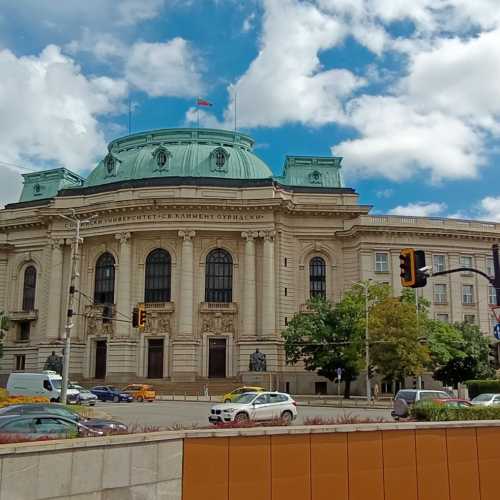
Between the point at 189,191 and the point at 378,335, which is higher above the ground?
the point at 189,191

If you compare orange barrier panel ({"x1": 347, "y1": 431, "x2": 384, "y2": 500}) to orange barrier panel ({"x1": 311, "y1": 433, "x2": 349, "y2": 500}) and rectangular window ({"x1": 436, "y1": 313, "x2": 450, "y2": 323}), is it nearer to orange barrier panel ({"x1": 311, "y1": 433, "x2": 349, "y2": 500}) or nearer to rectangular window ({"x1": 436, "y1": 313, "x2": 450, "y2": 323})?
orange barrier panel ({"x1": 311, "y1": 433, "x2": 349, "y2": 500})

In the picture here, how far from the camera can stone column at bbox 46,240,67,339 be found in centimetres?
6812

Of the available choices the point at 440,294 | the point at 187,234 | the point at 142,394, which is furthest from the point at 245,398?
the point at 440,294

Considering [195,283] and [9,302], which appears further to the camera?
[9,302]

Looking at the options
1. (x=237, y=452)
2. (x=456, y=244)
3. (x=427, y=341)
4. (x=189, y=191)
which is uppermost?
(x=189, y=191)

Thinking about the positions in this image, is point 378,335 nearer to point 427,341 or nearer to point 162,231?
point 427,341

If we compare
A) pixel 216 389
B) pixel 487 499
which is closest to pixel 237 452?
pixel 487 499

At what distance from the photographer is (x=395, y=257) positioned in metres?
66.2

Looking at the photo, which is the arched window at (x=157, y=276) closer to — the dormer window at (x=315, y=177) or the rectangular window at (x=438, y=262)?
the dormer window at (x=315, y=177)

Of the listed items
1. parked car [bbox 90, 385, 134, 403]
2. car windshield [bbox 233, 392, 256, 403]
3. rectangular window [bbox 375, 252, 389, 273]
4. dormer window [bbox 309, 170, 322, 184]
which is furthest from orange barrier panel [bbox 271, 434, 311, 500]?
dormer window [bbox 309, 170, 322, 184]

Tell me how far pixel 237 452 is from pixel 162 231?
54768 millimetres

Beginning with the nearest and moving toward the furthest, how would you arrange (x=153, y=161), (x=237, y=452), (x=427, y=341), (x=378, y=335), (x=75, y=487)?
(x=75, y=487) → (x=237, y=452) → (x=378, y=335) → (x=427, y=341) → (x=153, y=161)

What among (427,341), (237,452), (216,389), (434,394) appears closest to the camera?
(237,452)

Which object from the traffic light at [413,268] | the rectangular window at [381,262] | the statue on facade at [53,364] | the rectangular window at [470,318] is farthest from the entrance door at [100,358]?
the traffic light at [413,268]
